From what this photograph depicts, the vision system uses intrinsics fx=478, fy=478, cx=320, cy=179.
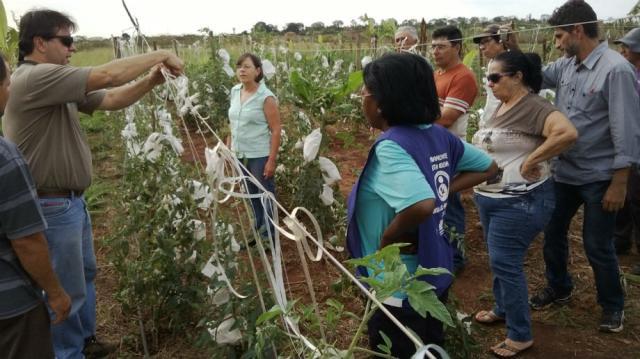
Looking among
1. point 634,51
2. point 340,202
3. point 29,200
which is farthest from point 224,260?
point 634,51

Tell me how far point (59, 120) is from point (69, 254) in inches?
23.1

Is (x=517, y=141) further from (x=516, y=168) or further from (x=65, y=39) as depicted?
(x=65, y=39)

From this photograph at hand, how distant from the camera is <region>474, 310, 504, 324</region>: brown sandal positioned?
9.07 feet

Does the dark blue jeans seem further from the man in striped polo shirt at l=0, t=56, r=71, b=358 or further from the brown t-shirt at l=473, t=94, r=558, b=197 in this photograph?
the man in striped polo shirt at l=0, t=56, r=71, b=358

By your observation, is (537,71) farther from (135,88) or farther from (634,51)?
(135,88)

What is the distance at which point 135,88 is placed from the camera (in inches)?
96.1

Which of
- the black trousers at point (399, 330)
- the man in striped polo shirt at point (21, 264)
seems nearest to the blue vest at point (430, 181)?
the black trousers at point (399, 330)

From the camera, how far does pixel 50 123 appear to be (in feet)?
6.73

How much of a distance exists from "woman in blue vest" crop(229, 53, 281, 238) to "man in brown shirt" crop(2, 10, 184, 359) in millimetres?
1221

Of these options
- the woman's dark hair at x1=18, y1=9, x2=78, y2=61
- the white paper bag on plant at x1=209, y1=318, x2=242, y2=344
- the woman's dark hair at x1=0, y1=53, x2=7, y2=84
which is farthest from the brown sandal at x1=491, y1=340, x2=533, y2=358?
the woman's dark hair at x1=18, y1=9, x2=78, y2=61

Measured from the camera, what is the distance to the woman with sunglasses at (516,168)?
2.20 meters

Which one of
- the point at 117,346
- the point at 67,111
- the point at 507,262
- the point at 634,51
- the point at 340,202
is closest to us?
the point at 67,111

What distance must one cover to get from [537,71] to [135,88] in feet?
6.51

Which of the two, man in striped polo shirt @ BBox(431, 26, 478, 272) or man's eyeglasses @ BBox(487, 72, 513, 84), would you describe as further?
man in striped polo shirt @ BBox(431, 26, 478, 272)
